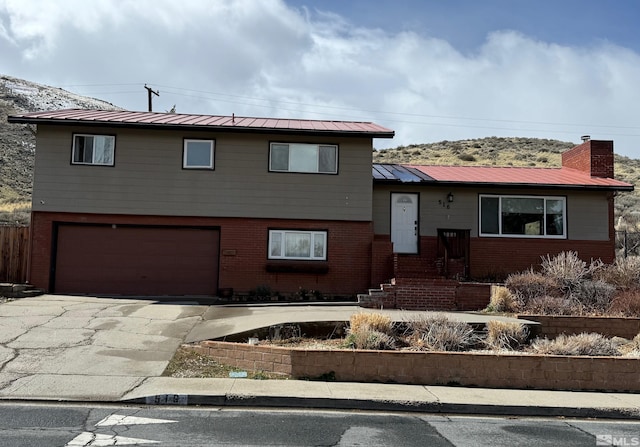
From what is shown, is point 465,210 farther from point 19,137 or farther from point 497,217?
point 19,137

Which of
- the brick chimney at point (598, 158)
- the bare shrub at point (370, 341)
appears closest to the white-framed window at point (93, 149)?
the bare shrub at point (370, 341)

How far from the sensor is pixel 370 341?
32.3 ft

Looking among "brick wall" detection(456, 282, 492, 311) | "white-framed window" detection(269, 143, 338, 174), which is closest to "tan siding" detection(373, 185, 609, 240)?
"white-framed window" detection(269, 143, 338, 174)

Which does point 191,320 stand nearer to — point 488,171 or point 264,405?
point 264,405

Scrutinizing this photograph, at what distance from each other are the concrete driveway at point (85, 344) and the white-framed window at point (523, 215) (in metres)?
9.78

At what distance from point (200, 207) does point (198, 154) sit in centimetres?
165

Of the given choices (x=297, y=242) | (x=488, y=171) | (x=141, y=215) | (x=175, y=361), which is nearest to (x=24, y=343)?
(x=175, y=361)

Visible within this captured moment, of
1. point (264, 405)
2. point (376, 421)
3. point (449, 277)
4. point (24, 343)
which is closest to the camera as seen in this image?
point (376, 421)

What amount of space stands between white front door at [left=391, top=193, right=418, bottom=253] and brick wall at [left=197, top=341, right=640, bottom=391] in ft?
28.4

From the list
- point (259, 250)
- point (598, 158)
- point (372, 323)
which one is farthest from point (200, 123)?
point (598, 158)

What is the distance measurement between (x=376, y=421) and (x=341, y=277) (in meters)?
9.44

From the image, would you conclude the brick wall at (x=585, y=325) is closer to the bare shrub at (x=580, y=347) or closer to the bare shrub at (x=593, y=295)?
the bare shrub at (x=580, y=347)

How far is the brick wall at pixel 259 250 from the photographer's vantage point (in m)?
16.3

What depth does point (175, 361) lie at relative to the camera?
373 inches
